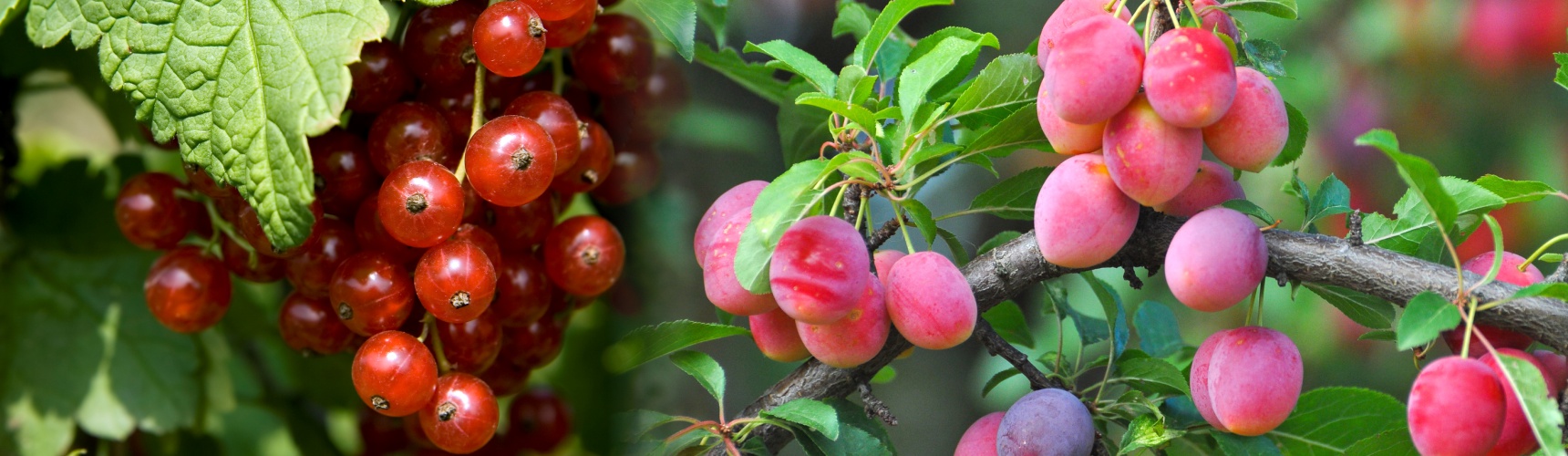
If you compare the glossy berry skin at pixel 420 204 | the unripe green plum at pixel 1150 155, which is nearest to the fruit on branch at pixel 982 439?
the unripe green plum at pixel 1150 155

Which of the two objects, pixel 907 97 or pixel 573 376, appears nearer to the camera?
pixel 907 97

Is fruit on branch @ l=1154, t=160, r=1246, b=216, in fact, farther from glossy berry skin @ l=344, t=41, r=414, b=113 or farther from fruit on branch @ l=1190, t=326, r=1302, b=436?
glossy berry skin @ l=344, t=41, r=414, b=113

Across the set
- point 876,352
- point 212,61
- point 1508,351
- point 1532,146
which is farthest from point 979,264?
point 1532,146

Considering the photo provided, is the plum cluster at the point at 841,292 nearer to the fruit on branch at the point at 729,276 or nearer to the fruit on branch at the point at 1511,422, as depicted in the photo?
the fruit on branch at the point at 729,276

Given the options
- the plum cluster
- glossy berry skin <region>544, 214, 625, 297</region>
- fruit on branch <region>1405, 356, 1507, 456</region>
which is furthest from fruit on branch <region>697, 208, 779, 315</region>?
fruit on branch <region>1405, 356, 1507, 456</region>

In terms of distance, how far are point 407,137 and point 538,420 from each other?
0.85ft

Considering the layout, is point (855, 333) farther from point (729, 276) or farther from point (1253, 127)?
point (1253, 127)

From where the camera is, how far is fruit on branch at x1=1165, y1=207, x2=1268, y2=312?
354mm

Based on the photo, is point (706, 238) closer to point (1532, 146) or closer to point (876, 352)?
point (876, 352)

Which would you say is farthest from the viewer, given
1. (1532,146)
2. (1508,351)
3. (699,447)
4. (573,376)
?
(1532,146)

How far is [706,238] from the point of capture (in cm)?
44

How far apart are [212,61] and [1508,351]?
0.48 m

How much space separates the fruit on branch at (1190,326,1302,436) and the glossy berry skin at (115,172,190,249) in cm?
50

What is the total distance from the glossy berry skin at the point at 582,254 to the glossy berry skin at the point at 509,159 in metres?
0.08
